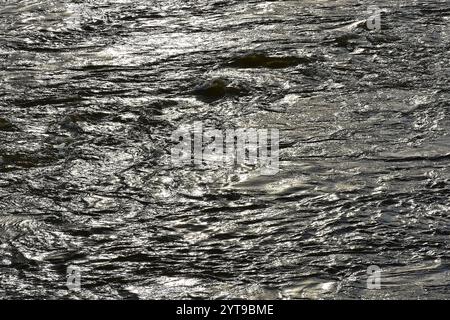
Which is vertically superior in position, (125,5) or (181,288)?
(125,5)

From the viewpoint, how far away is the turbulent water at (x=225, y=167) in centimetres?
303

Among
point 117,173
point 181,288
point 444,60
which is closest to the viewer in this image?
point 181,288

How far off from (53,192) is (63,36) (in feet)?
6.08

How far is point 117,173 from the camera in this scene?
12.0ft

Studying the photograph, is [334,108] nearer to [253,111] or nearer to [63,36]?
[253,111]

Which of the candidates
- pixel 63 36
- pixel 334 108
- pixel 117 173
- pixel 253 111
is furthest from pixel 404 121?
pixel 63 36

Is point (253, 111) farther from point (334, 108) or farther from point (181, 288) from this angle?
point (181, 288)

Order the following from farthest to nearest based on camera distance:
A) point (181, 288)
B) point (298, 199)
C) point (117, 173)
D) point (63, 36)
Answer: point (63, 36) → point (117, 173) → point (298, 199) → point (181, 288)

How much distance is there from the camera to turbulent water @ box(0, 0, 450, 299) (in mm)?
3025

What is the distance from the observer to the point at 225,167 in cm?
368

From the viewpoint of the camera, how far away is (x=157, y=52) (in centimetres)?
491

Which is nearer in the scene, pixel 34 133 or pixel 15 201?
pixel 15 201

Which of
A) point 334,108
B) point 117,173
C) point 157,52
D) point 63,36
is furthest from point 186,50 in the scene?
point 117,173

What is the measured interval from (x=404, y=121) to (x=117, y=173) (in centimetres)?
115
